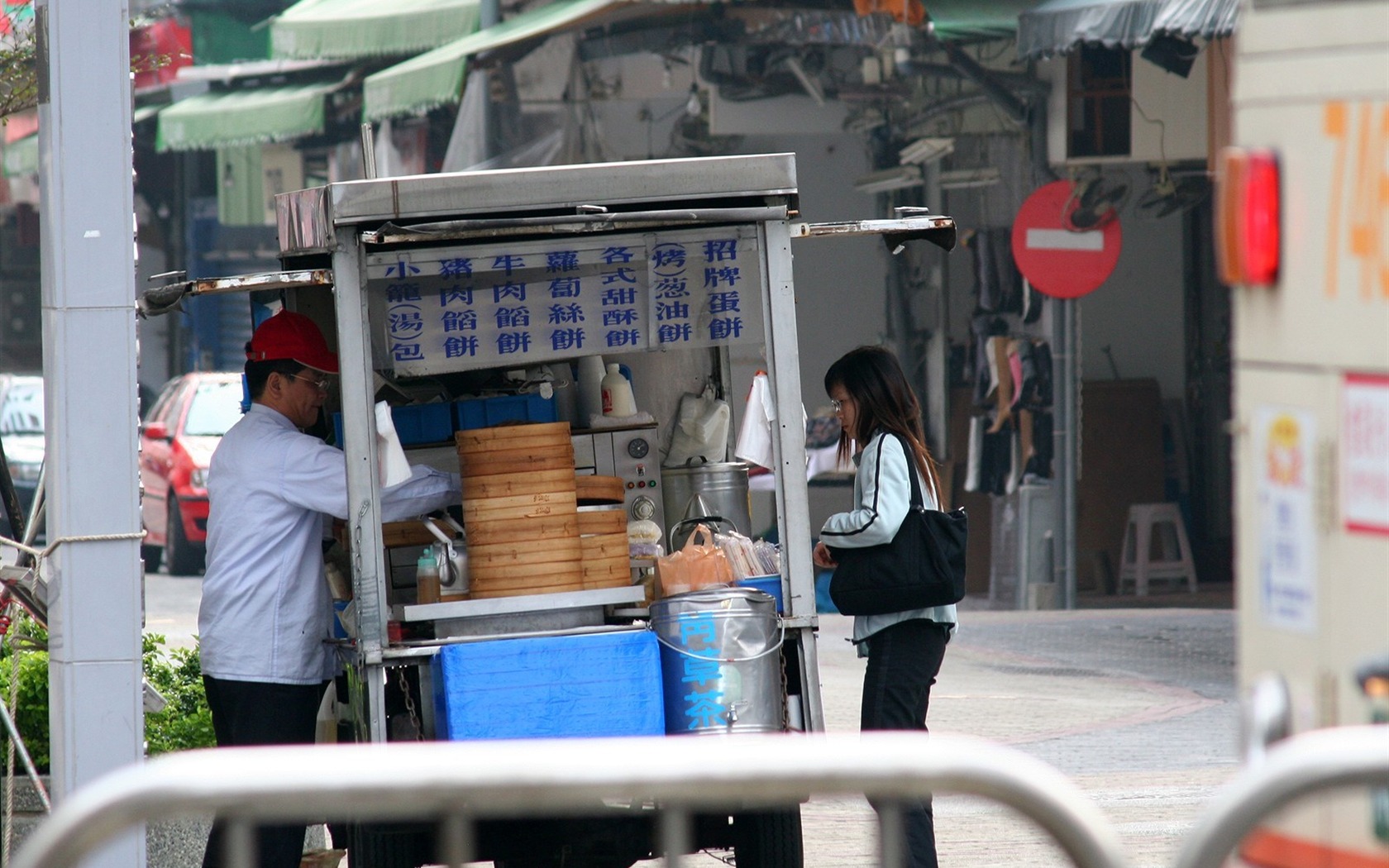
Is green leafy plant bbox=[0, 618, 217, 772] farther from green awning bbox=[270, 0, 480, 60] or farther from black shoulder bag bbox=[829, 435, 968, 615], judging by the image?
green awning bbox=[270, 0, 480, 60]

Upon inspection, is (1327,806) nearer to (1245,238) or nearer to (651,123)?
(1245,238)

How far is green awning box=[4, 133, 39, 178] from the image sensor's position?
23062 millimetres

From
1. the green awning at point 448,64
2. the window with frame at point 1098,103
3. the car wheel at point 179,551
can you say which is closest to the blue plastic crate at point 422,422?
the green awning at point 448,64

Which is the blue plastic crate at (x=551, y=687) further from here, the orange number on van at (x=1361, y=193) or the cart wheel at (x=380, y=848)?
the orange number on van at (x=1361, y=193)

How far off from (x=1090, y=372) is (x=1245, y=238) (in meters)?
12.7

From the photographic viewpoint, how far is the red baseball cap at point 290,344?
230 inches

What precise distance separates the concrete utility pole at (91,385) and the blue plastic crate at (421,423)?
57.1 inches

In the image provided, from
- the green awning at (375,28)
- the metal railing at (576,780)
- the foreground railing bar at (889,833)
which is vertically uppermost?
the green awning at (375,28)

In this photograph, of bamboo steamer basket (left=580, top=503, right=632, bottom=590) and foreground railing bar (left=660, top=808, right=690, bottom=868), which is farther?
bamboo steamer basket (left=580, top=503, right=632, bottom=590)

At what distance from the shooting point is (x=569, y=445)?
18.4 ft

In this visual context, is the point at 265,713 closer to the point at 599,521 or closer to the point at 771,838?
the point at 599,521

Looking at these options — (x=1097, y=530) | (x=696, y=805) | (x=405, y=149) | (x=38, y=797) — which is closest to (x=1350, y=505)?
(x=696, y=805)

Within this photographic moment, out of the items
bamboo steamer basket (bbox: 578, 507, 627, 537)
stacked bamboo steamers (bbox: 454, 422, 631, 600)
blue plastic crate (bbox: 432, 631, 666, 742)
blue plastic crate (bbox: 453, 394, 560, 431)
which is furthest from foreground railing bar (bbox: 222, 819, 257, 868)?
blue plastic crate (bbox: 453, 394, 560, 431)

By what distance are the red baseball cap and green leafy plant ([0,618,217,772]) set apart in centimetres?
119
